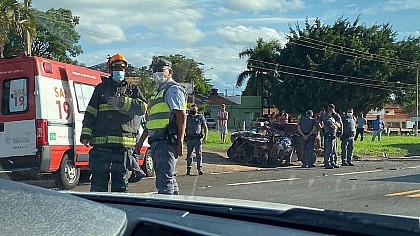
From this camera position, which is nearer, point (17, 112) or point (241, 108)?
point (17, 112)

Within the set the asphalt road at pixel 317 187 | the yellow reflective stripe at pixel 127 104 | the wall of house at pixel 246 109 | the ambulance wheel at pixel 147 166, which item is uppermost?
the wall of house at pixel 246 109

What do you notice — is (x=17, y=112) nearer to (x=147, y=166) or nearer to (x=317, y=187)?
(x=147, y=166)

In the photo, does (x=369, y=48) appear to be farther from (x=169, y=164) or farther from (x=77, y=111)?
(x=169, y=164)

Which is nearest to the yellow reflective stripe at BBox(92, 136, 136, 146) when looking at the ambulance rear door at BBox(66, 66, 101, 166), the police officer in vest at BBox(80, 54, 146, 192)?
the police officer in vest at BBox(80, 54, 146, 192)

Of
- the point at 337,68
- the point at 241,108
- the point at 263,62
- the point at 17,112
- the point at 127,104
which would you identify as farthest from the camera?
the point at 241,108

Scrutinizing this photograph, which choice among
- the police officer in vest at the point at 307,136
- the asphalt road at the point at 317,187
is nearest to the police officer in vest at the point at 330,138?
the police officer in vest at the point at 307,136

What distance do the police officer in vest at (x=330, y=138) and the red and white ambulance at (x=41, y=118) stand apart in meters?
8.32

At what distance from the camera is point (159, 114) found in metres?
6.82

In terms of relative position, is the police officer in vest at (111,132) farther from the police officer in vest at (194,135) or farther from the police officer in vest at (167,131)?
the police officer in vest at (194,135)

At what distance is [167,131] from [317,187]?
18.9ft

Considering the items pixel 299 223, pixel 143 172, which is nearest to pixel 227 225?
pixel 299 223

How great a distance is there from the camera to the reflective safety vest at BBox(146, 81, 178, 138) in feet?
22.2

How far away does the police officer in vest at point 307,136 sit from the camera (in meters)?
17.6

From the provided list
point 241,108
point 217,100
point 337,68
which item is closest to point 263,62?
point 337,68
